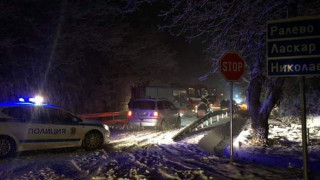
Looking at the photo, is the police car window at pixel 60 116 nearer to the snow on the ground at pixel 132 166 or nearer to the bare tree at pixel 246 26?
the snow on the ground at pixel 132 166

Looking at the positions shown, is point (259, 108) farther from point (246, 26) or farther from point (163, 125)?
point (163, 125)

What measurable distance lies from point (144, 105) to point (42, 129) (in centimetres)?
765

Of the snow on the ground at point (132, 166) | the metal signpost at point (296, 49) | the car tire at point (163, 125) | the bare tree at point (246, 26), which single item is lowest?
the snow on the ground at point (132, 166)

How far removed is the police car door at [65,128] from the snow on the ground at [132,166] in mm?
342

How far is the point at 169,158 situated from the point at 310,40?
202 inches

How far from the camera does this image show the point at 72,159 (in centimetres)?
899

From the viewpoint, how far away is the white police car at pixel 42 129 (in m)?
9.32

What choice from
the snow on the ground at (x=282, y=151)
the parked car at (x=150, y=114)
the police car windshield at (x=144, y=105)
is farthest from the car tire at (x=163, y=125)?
the snow on the ground at (x=282, y=151)

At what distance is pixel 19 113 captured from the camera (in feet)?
32.0

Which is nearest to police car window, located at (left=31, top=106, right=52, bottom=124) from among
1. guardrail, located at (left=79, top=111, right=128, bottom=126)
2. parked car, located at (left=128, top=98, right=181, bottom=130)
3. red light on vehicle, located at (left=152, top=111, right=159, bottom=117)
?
parked car, located at (left=128, top=98, right=181, bottom=130)

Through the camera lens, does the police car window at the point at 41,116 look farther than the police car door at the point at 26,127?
Yes

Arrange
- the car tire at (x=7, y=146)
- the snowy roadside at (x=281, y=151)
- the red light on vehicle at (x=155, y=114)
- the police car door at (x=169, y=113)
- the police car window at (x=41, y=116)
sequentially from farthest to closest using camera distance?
the police car door at (x=169, y=113) < the red light on vehicle at (x=155, y=114) < the police car window at (x=41, y=116) < the snowy roadside at (x=281, y=151) < the car tire at (x=7, y=146)

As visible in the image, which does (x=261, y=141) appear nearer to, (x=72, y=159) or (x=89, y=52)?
(x=72, y=159)

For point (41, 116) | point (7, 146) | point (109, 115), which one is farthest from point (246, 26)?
point (109, 115)
